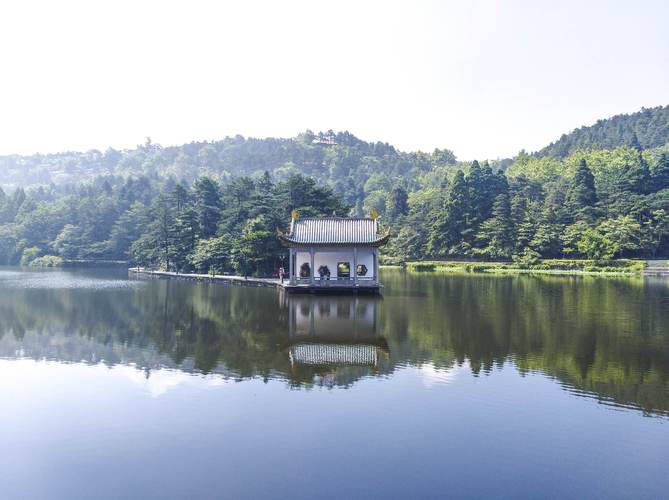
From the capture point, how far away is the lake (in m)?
6.97

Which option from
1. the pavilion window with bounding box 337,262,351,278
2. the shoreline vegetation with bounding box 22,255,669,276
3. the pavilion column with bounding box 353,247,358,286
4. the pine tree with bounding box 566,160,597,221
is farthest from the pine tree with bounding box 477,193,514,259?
the pavilion column with bounding box 353,247,358,286

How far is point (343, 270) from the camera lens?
3247 centimetres

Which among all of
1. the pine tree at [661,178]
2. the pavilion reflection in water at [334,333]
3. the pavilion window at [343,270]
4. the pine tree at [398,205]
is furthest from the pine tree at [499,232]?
the pavilion reflection in water at [334,333]

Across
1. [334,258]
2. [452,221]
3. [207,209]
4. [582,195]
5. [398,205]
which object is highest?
[398,205]

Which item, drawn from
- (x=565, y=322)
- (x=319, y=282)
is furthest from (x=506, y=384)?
(x=319, y=282)

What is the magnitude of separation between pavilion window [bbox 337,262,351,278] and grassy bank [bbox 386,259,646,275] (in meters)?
25.1

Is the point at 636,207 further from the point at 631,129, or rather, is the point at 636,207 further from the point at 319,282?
the point at 631,129

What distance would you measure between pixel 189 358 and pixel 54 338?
5.74 meters

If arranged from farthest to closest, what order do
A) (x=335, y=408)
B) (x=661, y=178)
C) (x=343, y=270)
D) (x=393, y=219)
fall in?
1. (x=393, y=219)
2. (x=661, y=178)
3. (x=343, y=270)
4. (x=335, y=408)

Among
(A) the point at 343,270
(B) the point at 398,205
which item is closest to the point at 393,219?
(B) the point at 398,205

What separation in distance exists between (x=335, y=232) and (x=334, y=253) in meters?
1.36

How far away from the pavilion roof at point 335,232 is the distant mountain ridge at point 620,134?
9607 cm

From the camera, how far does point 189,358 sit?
13562mm

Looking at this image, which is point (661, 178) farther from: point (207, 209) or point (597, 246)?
point (207, 209)
